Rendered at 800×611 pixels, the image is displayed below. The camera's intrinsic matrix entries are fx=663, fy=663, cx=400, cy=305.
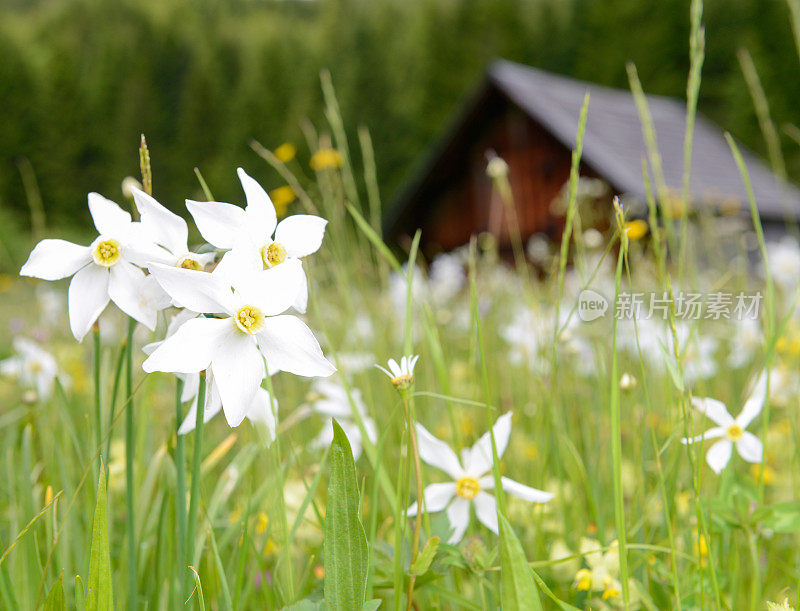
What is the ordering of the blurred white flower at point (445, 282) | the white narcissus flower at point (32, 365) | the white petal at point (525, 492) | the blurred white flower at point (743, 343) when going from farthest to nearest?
the blurred white flower at point (445, 282) < the blurred white flower at point (743, 343) < the white narcissus flower at point (32, 365) < the white petal at point (525, 492)

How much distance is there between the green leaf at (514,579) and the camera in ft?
1.58

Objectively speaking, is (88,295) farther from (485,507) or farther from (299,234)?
(485,507)

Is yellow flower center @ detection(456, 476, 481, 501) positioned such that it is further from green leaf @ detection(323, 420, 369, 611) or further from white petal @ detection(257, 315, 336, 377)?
white petal @ detection(257, 315, 336, 377)

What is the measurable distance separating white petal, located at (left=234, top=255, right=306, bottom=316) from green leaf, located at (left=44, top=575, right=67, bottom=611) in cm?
27

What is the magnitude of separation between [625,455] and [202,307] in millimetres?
1213

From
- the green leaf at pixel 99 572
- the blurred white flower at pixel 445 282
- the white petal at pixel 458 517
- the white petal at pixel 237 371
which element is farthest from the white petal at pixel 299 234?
the blurred white flower at pixel 445 282

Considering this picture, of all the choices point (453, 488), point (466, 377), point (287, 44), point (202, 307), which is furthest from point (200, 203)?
point (287, 44)

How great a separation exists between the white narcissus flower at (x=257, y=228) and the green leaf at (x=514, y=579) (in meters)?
0.23

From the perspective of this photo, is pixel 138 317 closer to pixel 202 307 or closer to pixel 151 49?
pixel 202 307

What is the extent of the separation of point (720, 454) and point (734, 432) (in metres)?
0.03

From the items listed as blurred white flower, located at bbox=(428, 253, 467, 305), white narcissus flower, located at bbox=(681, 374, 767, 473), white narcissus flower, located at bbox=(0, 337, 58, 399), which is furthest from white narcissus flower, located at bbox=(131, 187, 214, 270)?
blurred white flower, located at bbox=(428, 253, 467, 305)

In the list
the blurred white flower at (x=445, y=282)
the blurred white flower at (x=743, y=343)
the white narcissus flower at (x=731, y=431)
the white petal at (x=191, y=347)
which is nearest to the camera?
the white petal at (x=191, y=347)

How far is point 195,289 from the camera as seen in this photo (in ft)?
1.37

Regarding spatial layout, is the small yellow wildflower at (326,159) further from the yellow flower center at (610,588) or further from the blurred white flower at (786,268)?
the blurred white flower at (786,268)
